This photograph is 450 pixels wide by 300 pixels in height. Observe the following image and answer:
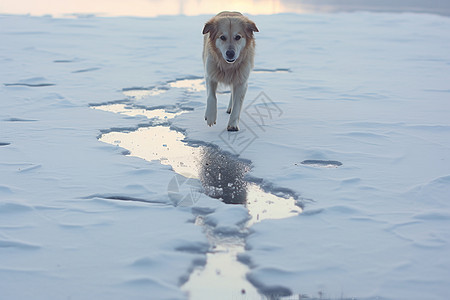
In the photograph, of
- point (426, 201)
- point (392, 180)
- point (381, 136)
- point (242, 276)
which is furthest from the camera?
point (381, 136)

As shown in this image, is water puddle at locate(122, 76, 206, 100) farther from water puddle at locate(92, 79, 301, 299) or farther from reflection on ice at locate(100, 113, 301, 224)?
reflection on ice at locate(100, 113, 301, 224)

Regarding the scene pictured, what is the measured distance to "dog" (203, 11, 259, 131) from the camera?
4852 millimetres

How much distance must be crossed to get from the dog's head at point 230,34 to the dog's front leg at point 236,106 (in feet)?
1.11

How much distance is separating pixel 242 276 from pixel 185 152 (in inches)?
77.2

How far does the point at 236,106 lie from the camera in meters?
4.99

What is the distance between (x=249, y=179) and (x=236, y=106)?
4.88 ft

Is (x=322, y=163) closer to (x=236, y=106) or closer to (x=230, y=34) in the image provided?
(x=236, y=106)

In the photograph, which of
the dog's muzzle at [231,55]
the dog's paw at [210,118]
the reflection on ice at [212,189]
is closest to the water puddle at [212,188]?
the reflection on ice at [212,189]

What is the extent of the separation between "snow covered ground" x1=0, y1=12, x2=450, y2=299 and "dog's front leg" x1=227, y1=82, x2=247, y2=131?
15cm

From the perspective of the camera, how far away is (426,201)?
331 cm

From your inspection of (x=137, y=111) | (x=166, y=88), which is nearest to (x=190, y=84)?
(x=166, y=88)

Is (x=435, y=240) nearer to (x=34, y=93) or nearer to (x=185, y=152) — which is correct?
(x=185, y=152)

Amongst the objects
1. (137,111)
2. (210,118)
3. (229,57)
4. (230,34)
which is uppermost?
(230,34)

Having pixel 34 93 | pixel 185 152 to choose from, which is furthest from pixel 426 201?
pixel 34 93
